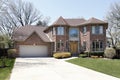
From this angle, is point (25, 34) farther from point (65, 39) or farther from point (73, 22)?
point (73, 22)

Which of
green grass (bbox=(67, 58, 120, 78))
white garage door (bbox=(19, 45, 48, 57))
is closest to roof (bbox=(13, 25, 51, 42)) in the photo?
white garage door (bbox=(19, 45, 48, 57))

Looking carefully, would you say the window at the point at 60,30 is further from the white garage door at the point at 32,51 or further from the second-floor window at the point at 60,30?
the white garage door at the point at 32,51

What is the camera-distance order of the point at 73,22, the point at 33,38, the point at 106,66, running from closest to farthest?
the point at 106,66, the point at 33,38, the point at 73,22

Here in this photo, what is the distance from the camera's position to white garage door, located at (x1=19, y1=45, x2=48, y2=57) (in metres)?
39.7

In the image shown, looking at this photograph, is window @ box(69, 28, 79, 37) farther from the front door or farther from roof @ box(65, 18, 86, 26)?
the front door

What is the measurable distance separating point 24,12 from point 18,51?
72.4ft

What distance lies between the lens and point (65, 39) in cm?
3931

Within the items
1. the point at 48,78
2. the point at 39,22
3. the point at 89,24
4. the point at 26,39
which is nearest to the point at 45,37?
the point at 26,39

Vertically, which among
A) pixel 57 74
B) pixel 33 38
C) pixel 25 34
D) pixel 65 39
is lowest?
pixel 57 74

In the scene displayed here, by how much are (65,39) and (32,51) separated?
6.27 meters

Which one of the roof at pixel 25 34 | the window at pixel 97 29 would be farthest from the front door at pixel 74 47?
the window at pixel 97 29

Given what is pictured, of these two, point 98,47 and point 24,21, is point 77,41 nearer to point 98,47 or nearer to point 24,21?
point 98,47

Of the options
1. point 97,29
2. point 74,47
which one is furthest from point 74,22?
point 97,29

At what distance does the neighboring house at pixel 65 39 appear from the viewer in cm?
3762
